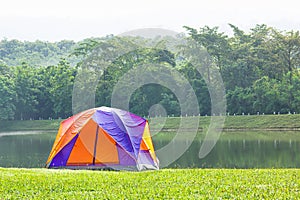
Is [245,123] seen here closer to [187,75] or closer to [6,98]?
[187,75]

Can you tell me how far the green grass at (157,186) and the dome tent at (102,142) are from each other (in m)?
4.15

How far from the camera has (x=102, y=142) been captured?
14.5 meters

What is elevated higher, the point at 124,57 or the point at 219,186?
the point at 124,57

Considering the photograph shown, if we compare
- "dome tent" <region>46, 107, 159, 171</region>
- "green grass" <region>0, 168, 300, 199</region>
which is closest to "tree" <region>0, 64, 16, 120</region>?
"dome tent" <region>46, 107, 159, 171</region>

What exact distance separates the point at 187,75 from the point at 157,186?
39602 mm

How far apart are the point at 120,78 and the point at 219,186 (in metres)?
40.5

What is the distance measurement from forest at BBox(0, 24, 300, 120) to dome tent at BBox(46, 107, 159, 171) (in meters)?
28.6

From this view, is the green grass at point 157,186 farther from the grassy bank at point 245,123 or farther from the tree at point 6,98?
the tree at point 6,98

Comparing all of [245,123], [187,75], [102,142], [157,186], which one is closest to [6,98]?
[187,75]

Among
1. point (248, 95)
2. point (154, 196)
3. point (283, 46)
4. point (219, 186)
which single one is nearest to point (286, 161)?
point (219, 186)

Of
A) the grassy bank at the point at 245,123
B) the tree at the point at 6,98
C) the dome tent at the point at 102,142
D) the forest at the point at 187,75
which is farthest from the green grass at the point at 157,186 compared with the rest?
the tree at the point at 6,98

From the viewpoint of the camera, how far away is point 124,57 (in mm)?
50188

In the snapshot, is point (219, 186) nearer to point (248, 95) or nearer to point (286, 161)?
point (286, 161)

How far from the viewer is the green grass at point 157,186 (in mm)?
7379
